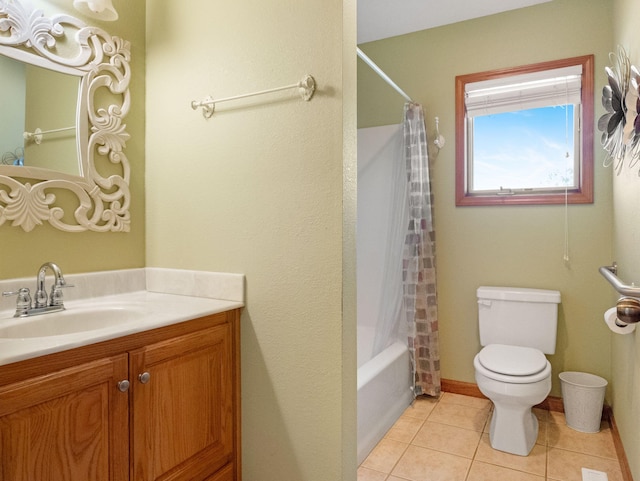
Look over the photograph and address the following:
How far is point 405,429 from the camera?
2377 mm

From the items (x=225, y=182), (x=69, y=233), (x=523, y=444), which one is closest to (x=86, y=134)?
(x=69, y=233)

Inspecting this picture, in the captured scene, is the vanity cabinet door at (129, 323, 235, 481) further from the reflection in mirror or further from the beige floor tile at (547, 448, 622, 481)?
the beige floor tile at (547, 448, 622, 481)

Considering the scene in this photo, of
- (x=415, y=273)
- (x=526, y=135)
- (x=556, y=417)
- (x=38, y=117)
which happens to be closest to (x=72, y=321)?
(x=38, y=117)

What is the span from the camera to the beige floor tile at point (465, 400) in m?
2.71

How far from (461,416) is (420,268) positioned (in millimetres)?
Answer: 956

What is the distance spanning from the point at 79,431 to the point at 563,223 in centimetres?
274

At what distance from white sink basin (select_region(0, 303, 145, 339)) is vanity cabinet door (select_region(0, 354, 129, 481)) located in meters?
0.36

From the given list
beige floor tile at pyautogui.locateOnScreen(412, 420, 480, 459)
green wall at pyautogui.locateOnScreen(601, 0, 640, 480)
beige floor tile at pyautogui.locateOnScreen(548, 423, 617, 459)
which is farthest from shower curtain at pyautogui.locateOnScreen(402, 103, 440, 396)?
green wall at pyautogui.locateOnScreen(601, 0, 640, 480)

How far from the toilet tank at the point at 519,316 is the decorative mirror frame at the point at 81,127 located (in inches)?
86.0

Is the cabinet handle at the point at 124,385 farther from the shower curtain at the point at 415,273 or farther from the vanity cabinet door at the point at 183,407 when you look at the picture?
the shower curtain at the point at 415,273

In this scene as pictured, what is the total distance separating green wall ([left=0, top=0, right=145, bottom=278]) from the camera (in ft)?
5.09

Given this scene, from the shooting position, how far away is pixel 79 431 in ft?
3.78

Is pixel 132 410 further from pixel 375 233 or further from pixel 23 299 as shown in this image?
pixel 375 233

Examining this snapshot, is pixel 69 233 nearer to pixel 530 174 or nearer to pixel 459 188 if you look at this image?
pixel 459 188
